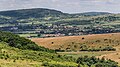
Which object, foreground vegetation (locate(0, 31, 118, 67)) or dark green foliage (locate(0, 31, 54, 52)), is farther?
dark green foliage (locate(0, 31, 54, 52))

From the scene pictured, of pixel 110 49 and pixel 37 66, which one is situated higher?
pixel 37 66

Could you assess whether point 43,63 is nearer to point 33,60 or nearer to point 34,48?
point 33,60

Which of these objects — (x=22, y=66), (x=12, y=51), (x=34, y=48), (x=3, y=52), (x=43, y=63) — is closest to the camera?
(x=22, y=66)

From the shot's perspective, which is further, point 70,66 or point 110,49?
point 110,49

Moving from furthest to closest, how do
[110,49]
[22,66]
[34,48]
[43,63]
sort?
[110,49] < [34,48] < [43,63] < [22,66]

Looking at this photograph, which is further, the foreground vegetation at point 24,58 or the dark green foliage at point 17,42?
the dark green foliage at point 17,42

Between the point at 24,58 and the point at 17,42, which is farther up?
the point at 24,58

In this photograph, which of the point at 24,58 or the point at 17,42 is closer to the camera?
the point at 24,58

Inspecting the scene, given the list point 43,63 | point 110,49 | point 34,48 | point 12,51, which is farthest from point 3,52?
point 110,49

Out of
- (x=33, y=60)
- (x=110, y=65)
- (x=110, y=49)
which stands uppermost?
(x=33, y=60)
